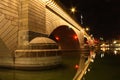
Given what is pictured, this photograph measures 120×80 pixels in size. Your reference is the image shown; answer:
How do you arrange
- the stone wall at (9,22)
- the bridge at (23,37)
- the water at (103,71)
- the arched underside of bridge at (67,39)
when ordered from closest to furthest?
the water at (103,71)
the stone wall at (9,22)
the bridge at (23,37)
the arched underside of bridge at (67,39)

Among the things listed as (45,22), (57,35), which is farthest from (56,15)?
(57,35)

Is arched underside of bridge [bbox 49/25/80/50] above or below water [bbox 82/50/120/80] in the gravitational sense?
above

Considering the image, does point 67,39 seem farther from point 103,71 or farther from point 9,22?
point 103,71

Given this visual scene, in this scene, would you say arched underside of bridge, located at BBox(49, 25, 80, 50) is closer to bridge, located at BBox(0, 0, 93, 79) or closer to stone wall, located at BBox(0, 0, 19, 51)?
bridge, located at BBox(0, 0, 93, 79)

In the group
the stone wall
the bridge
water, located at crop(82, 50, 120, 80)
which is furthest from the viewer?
the bridge

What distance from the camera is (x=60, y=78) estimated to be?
34.7 feet

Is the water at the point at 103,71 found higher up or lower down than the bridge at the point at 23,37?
Answer: lower down

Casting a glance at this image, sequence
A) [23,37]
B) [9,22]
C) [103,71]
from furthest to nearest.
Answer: [23,37], [9,22], [103,71]

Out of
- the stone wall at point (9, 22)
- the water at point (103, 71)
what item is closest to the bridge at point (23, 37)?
the stone wall at point (9, 22)

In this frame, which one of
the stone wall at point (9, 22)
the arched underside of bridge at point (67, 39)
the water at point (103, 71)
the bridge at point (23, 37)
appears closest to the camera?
the water at point (103, 71)

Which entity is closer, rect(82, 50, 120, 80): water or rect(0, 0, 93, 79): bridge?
rect(82, 50, 120, 80): water

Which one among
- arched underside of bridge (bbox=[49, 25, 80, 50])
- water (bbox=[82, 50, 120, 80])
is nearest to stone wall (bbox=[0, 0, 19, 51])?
water (bbox=[82, 50, 120, 80])

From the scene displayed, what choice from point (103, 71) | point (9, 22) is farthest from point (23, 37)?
point (103, 71)

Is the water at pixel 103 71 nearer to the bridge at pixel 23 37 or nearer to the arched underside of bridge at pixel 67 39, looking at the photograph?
the bridge at pixel 23 37
